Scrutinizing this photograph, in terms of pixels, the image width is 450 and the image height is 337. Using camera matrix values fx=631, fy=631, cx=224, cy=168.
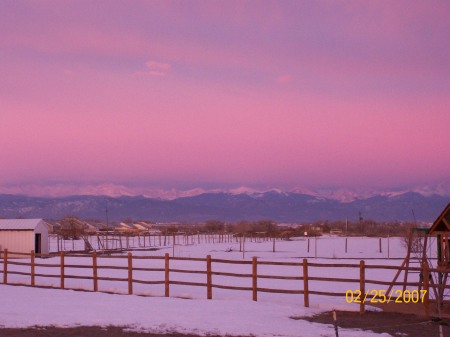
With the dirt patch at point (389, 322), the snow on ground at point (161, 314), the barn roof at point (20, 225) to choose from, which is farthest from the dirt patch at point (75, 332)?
the barn roof at point (20, 225)

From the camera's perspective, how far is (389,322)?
56.2 feet

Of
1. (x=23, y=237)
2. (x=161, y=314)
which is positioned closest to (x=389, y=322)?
(x=161, y=314)

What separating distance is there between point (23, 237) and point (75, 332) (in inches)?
1482

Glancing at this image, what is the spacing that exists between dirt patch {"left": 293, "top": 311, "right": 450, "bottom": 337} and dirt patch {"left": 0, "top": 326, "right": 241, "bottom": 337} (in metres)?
4.70

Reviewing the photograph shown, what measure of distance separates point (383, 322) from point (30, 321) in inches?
377

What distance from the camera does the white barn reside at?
50.8 m

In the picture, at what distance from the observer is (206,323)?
16.6 meters

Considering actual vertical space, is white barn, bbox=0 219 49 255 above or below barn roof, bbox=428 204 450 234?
below

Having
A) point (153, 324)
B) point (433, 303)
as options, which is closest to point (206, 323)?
point (153, 324)

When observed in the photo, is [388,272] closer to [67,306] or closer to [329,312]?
[329,312]

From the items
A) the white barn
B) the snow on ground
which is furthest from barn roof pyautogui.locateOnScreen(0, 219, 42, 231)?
the snow on ground

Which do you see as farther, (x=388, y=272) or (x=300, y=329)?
(x=388, y=272)
